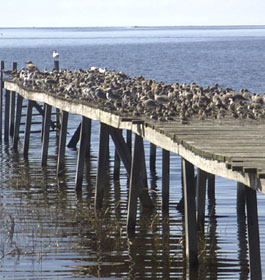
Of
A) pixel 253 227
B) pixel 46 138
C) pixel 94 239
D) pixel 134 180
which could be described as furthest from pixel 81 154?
pixel 253 227

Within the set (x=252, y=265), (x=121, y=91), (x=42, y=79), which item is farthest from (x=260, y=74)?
(x=252, y=265)

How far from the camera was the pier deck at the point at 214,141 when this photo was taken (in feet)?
40.8

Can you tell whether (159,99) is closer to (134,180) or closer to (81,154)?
(81,154)

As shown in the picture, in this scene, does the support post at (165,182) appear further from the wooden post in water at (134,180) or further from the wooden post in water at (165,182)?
the wooden post in water at (134,180)

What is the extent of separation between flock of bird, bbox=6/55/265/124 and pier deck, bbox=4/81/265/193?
41cm

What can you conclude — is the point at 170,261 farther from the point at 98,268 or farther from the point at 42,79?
the point at 42,79

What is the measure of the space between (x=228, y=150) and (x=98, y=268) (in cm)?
Answer: 295

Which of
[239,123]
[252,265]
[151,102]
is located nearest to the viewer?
[252,265]

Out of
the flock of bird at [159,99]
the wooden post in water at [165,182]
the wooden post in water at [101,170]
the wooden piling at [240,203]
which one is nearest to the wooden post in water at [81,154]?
the flock of bird at [159,99]

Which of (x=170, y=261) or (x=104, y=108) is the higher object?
(x=104, y=108)

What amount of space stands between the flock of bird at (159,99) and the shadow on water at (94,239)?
1.85 m

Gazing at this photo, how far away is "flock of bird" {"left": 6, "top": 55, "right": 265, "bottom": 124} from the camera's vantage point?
723 inches

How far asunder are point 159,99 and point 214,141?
16.7ft

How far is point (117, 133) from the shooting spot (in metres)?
20.0
